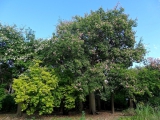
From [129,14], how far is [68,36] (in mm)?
4593

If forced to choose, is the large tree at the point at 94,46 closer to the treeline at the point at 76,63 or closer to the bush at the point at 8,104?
the treeline at the point at 76,63

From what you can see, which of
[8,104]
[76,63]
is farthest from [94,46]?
[8,104]

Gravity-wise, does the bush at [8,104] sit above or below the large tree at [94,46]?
below

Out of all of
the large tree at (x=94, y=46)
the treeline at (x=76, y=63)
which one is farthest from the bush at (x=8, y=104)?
the large tree at (x=94, y=46)

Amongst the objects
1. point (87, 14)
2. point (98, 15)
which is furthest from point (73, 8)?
point (98, 15)

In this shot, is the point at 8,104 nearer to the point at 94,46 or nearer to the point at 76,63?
the point at 76,63

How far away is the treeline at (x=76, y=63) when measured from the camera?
9.32 metres

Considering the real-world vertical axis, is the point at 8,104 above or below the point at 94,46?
below

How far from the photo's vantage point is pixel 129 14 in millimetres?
11391

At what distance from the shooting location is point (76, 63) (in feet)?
30.4

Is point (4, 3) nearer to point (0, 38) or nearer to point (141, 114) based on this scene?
point (0, 38)

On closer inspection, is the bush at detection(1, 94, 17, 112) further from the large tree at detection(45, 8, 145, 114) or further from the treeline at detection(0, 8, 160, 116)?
the large tree at detection(45, 8, 145, 114)

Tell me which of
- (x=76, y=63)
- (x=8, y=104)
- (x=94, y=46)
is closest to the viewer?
(x=76, y=63)

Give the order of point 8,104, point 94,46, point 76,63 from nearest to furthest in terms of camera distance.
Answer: point 76,63 < point 94,46 < point 8,104
